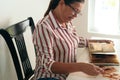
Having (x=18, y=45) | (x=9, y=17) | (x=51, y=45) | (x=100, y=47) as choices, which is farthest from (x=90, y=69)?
(x=9, y=17)

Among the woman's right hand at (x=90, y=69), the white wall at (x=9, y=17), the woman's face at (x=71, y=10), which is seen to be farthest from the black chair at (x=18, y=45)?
the woman's right hand at (x=90, y=69)

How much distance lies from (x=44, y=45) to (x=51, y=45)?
0.05 m

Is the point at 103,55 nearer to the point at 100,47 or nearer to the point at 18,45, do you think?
the point at 100,47

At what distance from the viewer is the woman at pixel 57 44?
3.98ft

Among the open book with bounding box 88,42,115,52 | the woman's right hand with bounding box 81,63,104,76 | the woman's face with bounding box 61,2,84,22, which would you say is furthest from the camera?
the open book with bounding box 88,42,115,52

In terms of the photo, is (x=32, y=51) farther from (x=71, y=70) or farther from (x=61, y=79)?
(x=71, y=70)

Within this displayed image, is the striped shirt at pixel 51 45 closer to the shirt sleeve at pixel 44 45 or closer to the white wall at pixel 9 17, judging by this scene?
the shirt sleeve at pixel 44 45

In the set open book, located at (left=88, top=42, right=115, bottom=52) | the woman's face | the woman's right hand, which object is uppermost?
the woman's face

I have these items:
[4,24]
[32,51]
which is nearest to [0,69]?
[4,24]

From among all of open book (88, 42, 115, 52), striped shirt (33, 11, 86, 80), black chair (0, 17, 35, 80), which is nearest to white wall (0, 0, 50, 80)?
black chair (0, 17, 35, 80)

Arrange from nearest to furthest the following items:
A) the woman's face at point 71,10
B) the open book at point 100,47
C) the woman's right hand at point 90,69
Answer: the woman's right hand at point 90,69 < the woman's face at point 71,10 < the open book at point 100,47

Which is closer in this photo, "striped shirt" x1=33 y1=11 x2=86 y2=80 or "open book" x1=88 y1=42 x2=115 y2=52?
"striped shirt" x1=33 y1=11 x2=86 y2=80

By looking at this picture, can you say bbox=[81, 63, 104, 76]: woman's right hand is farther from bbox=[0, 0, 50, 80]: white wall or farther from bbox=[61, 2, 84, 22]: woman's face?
Answer: bbox=[0, 0, 50, 80]: white wall

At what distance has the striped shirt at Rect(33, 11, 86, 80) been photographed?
1251 millimetres
